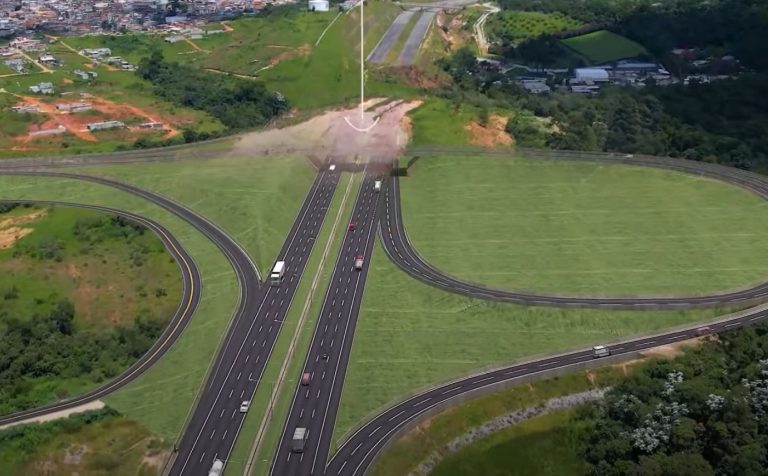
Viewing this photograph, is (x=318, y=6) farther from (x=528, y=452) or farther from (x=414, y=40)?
(x=528, y=452)

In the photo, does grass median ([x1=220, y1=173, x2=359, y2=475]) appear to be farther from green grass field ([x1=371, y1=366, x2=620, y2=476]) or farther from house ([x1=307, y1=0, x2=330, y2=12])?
house ([x1=307, y1=0, x2=330, y2=12])

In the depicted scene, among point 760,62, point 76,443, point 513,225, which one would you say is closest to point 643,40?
point 760,62

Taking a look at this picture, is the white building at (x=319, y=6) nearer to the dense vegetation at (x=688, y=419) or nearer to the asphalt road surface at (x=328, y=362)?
the asphalt road surface at (x=328, y=362)

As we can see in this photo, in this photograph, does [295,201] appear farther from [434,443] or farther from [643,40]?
[643,40]

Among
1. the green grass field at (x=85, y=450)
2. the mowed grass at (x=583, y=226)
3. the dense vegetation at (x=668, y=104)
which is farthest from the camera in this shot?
the dense vegetation at (x=668, y=104)

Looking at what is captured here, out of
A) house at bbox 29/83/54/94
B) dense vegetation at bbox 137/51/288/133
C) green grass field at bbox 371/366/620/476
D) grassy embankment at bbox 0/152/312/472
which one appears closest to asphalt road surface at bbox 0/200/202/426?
grassy embankment at bbox 0/152/312/472

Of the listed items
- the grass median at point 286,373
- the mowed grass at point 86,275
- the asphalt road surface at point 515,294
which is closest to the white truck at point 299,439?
the grass median at point 286,373

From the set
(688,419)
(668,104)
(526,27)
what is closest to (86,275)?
(688,419)
